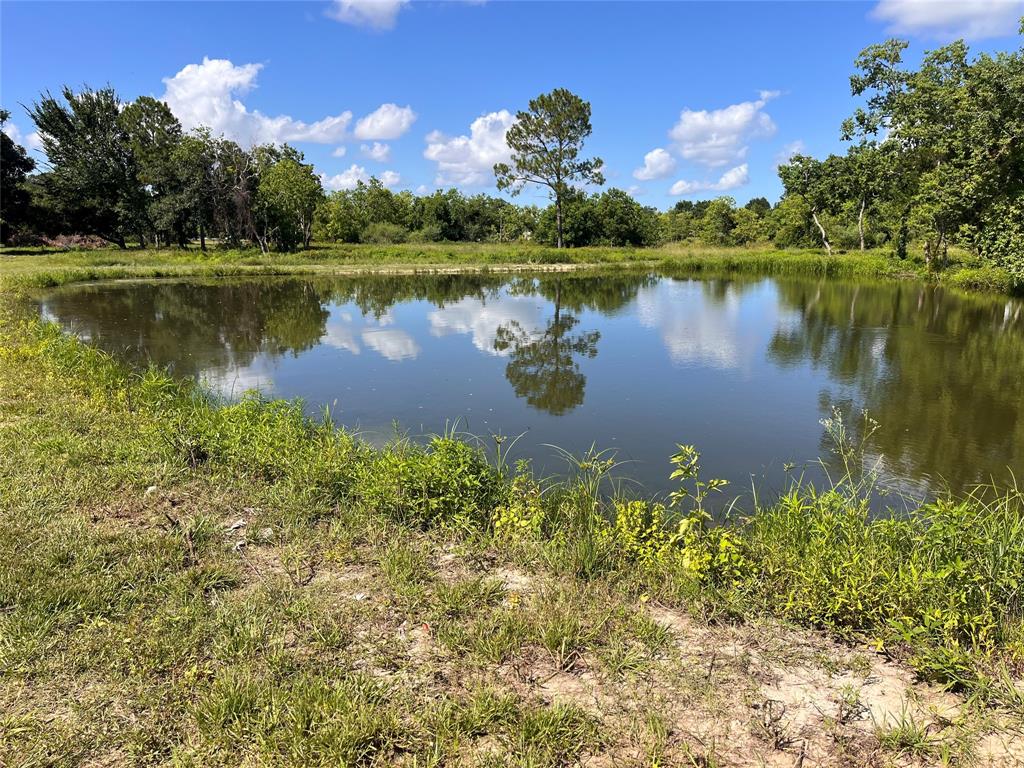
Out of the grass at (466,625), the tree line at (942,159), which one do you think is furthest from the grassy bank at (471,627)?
the tree line at (942,159)

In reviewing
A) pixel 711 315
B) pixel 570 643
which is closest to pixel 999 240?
pixel 711 315

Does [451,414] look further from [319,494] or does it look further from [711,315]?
[711,315]

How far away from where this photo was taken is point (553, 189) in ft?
151

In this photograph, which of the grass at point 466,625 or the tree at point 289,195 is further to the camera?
the tree at point 289,195

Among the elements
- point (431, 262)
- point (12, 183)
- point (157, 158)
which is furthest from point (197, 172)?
point (431, 262)

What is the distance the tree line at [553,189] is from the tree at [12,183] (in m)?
0.09

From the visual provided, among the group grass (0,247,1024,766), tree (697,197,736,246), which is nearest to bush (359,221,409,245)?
tree (697,197,736,246)

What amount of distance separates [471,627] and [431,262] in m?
36.9

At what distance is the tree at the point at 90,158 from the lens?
3666 cm

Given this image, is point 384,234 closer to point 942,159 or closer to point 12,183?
point 12,183

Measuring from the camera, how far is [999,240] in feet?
66.2

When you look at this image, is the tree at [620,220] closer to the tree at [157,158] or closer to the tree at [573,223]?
the tree at [573,223]

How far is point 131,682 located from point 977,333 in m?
17.8

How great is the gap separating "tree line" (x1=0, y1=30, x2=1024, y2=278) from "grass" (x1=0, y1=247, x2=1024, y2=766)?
22411 millimetres
